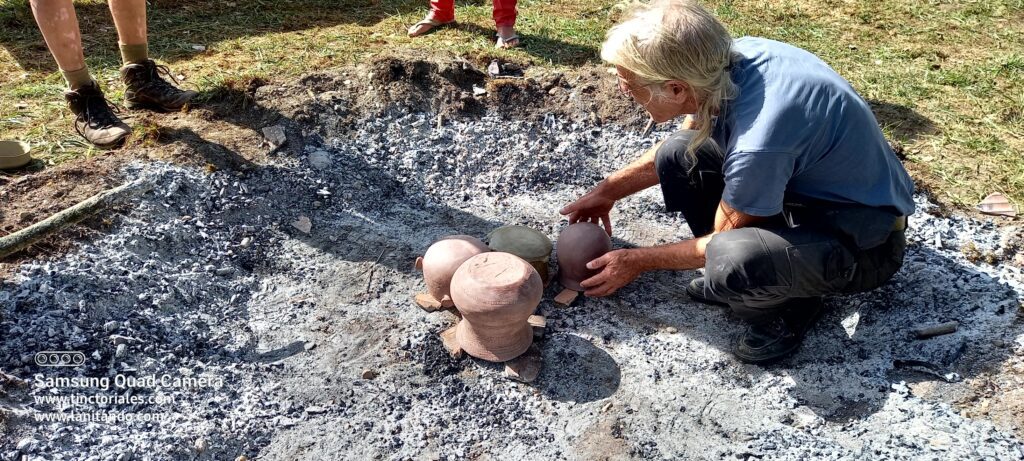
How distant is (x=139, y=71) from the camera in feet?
14.9

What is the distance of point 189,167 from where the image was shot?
406cm

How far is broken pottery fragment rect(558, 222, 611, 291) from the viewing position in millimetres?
3523

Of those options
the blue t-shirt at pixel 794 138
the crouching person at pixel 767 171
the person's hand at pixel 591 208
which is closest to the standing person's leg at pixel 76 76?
the person's hand at pixel 591 208

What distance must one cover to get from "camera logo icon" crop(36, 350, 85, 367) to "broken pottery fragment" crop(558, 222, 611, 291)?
2.13 metres

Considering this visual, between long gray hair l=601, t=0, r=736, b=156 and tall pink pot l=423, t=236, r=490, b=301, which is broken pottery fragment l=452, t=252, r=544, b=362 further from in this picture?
long gray hair l=601, t=0, r=736, b=156

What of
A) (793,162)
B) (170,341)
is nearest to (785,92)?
(793,162)

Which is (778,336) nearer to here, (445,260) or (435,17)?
(445,260)

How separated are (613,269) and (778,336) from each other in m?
0.81

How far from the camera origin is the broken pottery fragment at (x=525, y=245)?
351 cm

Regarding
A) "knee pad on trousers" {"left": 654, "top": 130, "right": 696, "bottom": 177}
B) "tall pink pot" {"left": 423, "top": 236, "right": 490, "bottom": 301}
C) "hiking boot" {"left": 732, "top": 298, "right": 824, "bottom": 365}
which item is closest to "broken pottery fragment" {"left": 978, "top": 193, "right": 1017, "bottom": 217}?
"hiking boot" {"left": 732, "top": 298, "right": 824, "bottom": 365}

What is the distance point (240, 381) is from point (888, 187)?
281 centimetres

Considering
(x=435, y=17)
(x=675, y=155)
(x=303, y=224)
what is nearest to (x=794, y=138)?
(x=675, y=155)

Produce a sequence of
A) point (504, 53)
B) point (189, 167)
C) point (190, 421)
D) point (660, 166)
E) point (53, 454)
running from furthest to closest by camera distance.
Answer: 1. point (504, 53)
2. point (189, 167)
3. point (660, 166)
4. point (190, 421)
5. point (53, 454)

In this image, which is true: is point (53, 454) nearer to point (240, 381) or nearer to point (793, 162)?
point (240, 381)
